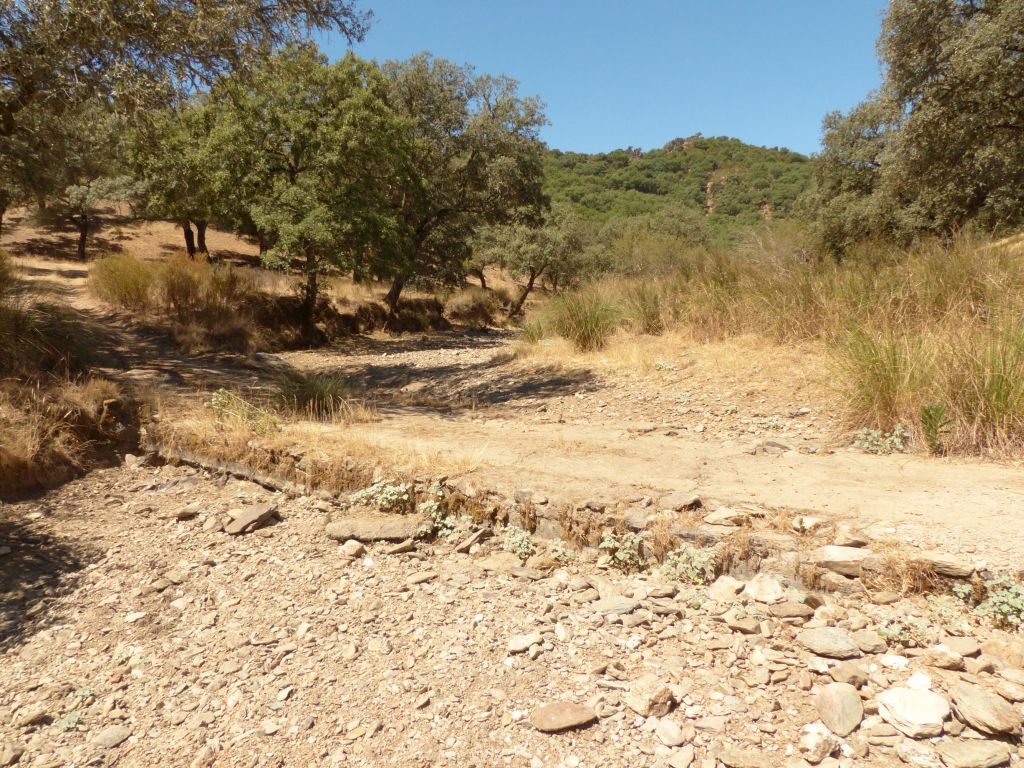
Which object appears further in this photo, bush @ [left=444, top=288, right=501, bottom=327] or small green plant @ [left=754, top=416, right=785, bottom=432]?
bush @ [left=444, top=288, right=501, bottom=327]

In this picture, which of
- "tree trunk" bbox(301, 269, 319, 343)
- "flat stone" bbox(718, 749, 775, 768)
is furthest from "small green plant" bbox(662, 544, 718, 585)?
"tree trunk" bbox(301, 269, 319, 343)

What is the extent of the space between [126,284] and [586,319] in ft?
30.3

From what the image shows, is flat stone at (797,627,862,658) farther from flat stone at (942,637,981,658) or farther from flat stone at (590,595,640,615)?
flat stone at (590,595,640,615)

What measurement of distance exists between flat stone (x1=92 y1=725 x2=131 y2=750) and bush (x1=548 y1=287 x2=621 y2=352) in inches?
305

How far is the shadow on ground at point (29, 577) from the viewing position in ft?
9.97

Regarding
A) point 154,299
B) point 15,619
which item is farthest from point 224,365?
point 15,619

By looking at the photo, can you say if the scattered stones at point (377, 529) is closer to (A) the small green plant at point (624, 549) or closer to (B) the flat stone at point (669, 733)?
(A) the small green plant at point (624, 549)

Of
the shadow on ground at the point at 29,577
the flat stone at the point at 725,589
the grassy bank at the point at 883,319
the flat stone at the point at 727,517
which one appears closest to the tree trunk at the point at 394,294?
the grassy bank at the point at 883,319

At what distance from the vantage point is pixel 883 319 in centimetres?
571

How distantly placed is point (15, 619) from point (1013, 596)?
16.4ft

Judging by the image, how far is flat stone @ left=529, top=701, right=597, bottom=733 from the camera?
199 centimetres

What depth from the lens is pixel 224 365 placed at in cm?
912

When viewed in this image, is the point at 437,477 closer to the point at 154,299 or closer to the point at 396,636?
the point at 396,636

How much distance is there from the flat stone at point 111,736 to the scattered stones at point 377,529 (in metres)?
1.53
